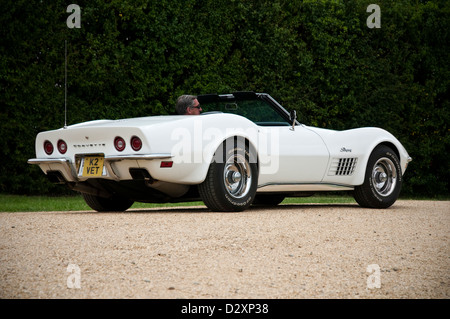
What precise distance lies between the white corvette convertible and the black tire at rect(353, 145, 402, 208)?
0.01 meters

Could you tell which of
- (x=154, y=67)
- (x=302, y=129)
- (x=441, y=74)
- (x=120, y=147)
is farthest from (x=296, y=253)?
(x=441, y=74)

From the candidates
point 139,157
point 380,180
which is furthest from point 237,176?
point 380,180

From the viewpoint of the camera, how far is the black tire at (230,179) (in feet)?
22.4

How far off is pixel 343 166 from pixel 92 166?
9.88ft

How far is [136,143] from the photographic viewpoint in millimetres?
6516

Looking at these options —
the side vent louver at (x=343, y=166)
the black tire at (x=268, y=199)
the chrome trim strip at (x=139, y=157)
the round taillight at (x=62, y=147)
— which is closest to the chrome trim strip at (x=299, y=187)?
the side vent louver at (x=343, y=166)

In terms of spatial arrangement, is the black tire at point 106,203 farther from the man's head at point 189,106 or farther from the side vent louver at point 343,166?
the side vent louver at point 343,166

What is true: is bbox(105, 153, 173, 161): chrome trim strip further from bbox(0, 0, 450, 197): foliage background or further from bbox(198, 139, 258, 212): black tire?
bbox(0, 0, 450, 197): foliage background

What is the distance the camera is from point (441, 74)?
16.4 meters

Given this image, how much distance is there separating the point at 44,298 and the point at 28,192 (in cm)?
1015

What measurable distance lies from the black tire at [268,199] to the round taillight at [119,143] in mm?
2866

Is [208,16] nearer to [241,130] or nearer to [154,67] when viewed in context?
[154,67]

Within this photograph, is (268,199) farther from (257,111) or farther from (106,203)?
(106,203)

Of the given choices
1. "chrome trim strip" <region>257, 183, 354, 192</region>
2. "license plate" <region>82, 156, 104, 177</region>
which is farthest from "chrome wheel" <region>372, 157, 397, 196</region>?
"license plate" <region>82, 156, 104, 177</region>
